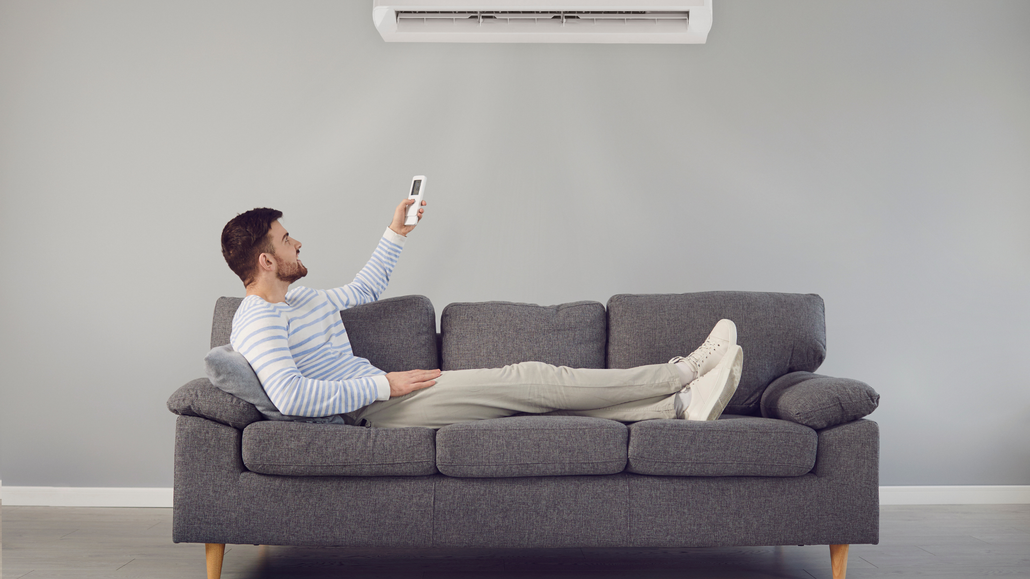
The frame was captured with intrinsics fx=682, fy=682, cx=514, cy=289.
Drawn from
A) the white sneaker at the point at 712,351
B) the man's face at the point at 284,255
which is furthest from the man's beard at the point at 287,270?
the white sneaker at the point at 712,351

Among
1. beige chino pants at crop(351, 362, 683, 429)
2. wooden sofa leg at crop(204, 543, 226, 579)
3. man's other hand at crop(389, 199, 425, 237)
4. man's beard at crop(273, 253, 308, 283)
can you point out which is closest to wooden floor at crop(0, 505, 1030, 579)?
wooden sofa leg at crop(204, 543, 226, 579)

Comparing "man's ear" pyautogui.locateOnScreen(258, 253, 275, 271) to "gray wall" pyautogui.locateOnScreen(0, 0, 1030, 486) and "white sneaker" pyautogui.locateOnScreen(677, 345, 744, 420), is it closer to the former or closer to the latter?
"gray wall" pyautogui.locateOnScreen(0, 0, 1030, 486)

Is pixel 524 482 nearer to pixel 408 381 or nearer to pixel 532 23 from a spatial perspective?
pixel 408 381

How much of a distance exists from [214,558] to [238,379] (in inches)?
19.6

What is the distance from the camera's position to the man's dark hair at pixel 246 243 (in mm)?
2066

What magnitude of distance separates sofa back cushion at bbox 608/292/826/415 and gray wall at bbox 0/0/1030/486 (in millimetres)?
505

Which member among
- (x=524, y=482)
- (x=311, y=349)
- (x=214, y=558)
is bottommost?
(x=214, y=558)

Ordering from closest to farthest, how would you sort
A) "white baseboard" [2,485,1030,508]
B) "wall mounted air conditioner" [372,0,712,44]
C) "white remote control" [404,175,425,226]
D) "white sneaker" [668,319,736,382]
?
"white sneaker" [668,319,736,382] < "white remote control" [404,175,425,226] < "wall mounted air conditioner" [372,0,712,44] < "white baseboard" [2,485,1030,508]

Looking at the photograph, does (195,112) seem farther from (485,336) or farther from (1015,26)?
(1015,26)

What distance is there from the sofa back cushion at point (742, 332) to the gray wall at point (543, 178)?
50 centimetres

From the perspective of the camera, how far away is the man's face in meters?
2.10

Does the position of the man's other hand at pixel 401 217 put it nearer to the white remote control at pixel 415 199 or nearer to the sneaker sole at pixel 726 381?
the white remote control at pixel 415 199

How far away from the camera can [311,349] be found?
2.08 metres

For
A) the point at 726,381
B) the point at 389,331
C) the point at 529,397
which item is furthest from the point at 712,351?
the point at 389,331
